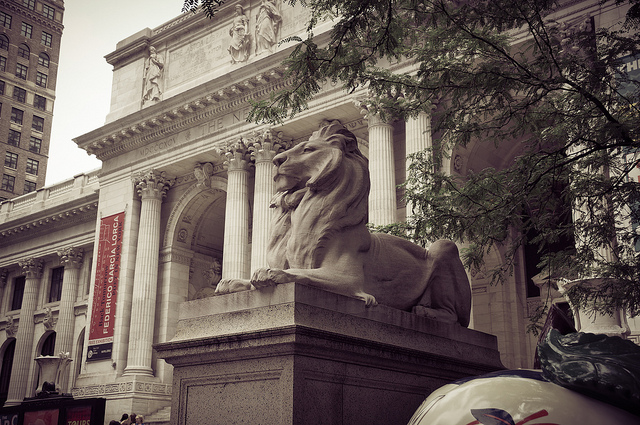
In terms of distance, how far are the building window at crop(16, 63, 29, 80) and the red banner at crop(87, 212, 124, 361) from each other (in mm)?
43236

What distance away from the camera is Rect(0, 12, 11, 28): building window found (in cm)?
6728

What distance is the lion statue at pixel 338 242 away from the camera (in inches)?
231

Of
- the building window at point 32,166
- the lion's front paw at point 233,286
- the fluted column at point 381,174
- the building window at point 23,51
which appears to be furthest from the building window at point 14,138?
the lion's front paw at point 233,286

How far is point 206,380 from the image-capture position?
17.5 feet

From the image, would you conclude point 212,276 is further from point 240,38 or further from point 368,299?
point 368,299

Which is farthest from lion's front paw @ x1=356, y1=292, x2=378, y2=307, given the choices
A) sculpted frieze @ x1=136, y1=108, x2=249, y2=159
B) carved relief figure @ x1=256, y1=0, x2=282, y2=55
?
carved relief figure @ x1=256, y1=0, x2=282, y2=55

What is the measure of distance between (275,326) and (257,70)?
884 inches

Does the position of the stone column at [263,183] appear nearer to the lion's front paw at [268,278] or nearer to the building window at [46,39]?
the lion's front paw at [268,278]

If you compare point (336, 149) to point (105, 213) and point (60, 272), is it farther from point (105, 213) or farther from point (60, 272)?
point (60, 272)

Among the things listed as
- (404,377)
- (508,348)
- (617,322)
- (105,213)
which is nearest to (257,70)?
(105,213)

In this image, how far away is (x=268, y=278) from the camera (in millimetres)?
5238

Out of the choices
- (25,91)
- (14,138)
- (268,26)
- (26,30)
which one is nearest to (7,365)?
(14,138)

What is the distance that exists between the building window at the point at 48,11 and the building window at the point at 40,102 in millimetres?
10391

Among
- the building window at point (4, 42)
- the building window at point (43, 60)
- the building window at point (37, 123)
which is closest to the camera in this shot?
the building window at point (4, 42)
